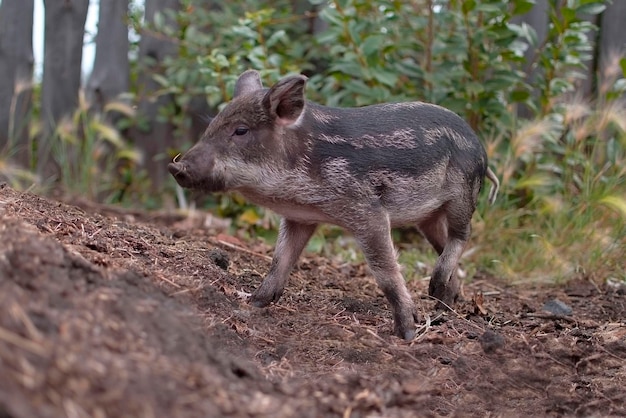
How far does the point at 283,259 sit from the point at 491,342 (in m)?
1.48

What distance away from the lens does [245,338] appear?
13.9 ft

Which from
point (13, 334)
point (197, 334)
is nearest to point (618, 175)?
point (197, 334)

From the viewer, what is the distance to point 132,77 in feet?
33.1

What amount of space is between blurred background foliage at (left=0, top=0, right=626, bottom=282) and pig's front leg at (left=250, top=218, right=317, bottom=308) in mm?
1980

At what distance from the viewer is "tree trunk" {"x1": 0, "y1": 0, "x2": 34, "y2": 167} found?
843 cm

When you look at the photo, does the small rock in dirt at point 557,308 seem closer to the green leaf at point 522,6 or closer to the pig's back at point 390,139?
the pig's back at point 390,139

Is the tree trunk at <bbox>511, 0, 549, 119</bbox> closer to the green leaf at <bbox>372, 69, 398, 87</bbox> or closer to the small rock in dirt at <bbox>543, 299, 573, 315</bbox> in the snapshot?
the green leaf at <bbox>372, 69, 398, 87</bbox>

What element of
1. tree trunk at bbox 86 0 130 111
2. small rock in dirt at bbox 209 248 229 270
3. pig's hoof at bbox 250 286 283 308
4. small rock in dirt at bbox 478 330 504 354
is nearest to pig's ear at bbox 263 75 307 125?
pig's hoof at bbox 250 286 283 308

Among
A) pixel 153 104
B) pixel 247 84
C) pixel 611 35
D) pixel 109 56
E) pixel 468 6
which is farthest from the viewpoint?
pixel 153 104

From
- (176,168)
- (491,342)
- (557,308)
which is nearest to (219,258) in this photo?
(176,168)

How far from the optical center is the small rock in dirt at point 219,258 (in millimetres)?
5566

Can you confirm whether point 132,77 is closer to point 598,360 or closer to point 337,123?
point 337,123

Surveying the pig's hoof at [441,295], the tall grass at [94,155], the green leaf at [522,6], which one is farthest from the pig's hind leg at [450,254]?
the tall grass at [94,155]

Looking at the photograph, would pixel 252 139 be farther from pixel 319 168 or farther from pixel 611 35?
pixel 611 35
